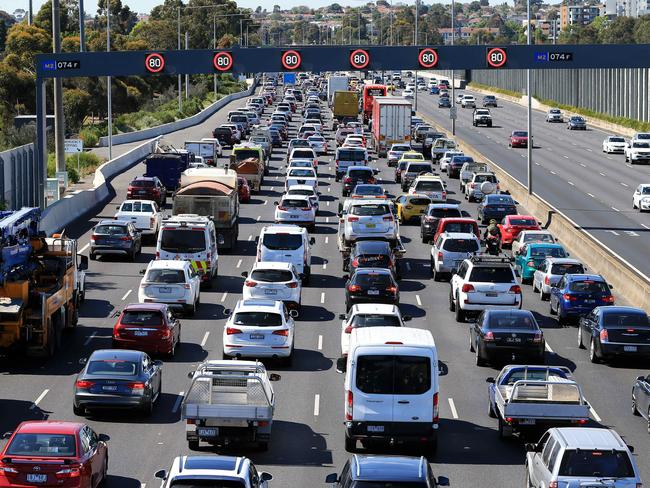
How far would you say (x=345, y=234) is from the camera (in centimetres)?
5047

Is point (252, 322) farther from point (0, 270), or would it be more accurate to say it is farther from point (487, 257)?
point (487, 257)

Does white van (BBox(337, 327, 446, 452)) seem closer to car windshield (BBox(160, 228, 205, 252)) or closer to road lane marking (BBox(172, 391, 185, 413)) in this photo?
road lane marking (BBox(172, 391, 185, 413))

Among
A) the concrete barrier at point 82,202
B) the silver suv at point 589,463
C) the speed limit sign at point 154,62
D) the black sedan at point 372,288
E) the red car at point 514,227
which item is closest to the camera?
the silver suv at point 589,463

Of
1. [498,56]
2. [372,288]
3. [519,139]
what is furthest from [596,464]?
[519,139]

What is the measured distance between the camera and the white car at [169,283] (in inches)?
1534

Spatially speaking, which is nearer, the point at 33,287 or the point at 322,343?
the point at 33,287

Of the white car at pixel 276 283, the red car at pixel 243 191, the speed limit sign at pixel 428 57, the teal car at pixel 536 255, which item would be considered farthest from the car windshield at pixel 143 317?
the red car at pixel 243 191

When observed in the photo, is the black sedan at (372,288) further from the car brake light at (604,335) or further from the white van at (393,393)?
the white van at (393,393)

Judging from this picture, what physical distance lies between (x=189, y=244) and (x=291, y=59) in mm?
18864

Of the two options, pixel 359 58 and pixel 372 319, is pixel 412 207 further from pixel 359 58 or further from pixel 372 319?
pixel 372 319

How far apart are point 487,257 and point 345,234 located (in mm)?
11226

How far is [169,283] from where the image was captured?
39188mm

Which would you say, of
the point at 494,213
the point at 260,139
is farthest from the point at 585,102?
the point at 494,213

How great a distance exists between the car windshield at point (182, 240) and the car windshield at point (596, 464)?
85.2 ft
